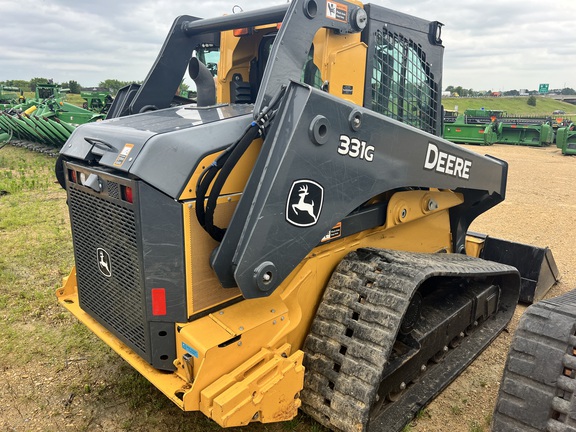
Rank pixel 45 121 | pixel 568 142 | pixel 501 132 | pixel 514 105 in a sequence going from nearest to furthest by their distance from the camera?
1. pixel 45 121
2. pixel 568 142
3. pixel 501 132
4. pixel 514 105

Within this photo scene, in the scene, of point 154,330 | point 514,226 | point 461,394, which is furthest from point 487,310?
point 514,226

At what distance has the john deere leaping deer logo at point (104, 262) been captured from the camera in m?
2.68

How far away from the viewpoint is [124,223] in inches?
95.3

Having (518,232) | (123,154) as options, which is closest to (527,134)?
(518,232)

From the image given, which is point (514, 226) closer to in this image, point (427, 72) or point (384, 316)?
point (427, 72)

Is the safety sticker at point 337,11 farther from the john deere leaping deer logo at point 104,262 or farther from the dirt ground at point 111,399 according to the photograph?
the dirt ground at point 111,399

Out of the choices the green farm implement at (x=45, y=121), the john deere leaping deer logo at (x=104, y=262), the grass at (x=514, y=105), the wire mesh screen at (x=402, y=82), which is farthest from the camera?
the grass at (x=514, y=105)

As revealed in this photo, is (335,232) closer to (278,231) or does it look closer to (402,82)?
(278,231)

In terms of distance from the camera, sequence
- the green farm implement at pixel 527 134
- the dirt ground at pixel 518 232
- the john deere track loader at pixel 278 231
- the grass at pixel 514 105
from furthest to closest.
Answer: the grass at pixel 514 105, the green farm implement at pixel 527 134, the dirt ground at pixel 518 232, the john deere track loader at pixel 278 231

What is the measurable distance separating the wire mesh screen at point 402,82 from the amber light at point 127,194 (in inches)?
68.2

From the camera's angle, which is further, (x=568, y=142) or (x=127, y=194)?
(x=568, y=142)

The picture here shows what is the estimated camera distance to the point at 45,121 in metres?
14.0

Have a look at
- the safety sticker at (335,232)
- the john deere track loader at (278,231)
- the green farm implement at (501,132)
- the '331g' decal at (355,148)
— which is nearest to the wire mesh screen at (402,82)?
the john deere track loader at (278,231)

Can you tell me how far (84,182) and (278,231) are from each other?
114 cm
